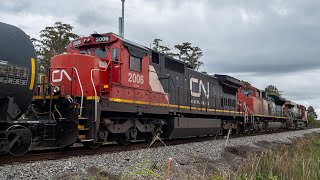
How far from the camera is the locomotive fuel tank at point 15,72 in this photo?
8008mm

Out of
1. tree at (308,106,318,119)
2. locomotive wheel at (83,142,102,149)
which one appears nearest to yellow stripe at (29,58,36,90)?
locomotive wheel at (83,142,102,149)

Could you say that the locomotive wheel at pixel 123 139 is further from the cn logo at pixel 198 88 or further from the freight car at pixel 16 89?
the cn logo at pixel 198 88

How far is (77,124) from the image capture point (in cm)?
998

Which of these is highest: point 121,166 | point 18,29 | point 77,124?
point 18,29

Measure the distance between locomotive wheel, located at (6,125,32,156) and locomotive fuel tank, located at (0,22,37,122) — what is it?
0.89 ft

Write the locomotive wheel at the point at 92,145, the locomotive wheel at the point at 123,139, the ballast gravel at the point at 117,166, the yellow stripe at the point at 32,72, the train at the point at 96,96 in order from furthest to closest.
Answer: the locomotive wheel at the point at 123,139
the locomotive wheel at the point at 92,145
the yellow stripe at the point at 32,72
the train at the point at 96,96
the ballast gravel at the point at 117,166

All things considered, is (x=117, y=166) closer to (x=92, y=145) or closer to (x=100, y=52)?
(x=92, y=145)

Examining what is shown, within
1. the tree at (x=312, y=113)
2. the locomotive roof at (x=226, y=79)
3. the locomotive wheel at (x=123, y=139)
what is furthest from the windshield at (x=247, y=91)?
the tree at (x=312, y=113)

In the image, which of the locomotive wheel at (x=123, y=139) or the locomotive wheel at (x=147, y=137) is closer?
the locomotive wheel at (x=123, y=139)

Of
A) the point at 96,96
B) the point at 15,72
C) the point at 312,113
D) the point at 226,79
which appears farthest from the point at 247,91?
the point at 312,113

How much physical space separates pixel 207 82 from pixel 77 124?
11.1m

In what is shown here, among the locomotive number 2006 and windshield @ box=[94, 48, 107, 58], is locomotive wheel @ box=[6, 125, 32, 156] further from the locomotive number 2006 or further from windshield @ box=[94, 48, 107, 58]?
the locomotive number 2006

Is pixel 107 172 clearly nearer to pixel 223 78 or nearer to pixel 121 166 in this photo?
pixel 121 166

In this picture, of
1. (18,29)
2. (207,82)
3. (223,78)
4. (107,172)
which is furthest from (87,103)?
(223,78)
